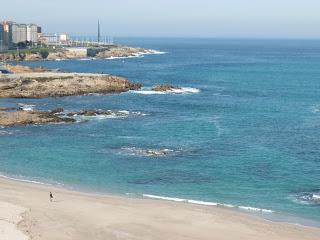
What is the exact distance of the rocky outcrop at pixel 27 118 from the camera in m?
59.3

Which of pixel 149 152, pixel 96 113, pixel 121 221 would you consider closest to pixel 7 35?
pixel 96 113

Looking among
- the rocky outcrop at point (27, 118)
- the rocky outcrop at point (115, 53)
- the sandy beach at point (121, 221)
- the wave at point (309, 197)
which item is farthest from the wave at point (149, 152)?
the rocky outcrop at point (115, 53)

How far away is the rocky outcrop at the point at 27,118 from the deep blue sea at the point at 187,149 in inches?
67.5

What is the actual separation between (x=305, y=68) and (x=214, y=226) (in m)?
111

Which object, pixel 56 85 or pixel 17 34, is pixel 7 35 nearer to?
pixel 17 34

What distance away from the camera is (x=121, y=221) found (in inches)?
1215

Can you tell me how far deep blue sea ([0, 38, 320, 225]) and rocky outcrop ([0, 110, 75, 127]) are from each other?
171 centimetres

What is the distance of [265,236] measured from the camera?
93.9ft

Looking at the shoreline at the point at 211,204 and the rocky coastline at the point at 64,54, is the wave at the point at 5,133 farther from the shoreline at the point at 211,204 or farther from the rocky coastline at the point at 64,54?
the rocky coastline at the point at 64,54

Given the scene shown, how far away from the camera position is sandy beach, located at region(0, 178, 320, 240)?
2850 centimetres

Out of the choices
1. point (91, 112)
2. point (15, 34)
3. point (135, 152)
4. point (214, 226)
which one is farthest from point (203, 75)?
point (15, 34)

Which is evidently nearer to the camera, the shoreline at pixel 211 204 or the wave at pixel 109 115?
the shoreline at pixel 211 204

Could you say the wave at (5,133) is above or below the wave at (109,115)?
below

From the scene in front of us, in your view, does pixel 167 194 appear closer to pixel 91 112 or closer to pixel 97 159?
pixel 97 159
